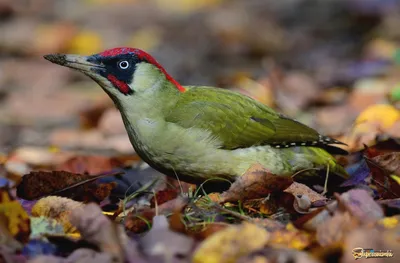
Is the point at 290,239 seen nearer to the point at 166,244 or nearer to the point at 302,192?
the point at 166,244

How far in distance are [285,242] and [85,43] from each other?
7.85 metres

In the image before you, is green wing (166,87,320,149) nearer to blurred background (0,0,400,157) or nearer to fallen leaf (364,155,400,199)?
fallen leaf (364,155,400,199)

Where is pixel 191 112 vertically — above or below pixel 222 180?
above

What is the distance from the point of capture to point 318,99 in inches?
284

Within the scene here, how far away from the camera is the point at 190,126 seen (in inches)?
160

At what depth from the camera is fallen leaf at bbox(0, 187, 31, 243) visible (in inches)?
119

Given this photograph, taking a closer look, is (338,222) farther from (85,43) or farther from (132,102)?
(85,43)

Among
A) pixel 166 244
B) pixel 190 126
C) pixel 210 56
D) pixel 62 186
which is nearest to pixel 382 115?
pixel 190 126

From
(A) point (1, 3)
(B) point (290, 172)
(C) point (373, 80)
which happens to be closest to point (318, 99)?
(C) point (373, 80)

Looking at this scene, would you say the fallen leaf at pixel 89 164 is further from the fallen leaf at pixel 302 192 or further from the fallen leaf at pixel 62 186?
the fallen leaf at pixel 302 192

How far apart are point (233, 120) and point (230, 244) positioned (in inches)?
58.7

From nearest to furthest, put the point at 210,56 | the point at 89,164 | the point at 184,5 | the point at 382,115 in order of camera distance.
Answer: the point at 382,115 < the point at 89,164 < the point at 210,56 < the point at 184,5

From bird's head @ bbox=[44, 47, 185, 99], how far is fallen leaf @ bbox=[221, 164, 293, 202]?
937mm

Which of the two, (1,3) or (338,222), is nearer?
(338,222)
